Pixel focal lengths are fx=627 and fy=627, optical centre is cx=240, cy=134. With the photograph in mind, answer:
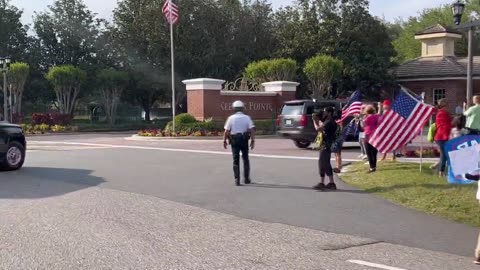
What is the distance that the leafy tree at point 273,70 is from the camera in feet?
119

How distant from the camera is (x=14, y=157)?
50.0 feet

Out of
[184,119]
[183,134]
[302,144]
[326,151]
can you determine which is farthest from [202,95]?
[326,151]

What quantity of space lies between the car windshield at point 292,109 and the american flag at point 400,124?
7.97 metres

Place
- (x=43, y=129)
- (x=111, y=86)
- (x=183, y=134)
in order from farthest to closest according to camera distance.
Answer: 1. (x=111, y=86)
2. (x=43, y=129)
3. (x=183, y=134)

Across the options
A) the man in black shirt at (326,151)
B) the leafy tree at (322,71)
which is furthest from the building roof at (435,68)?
the man in black shirt at (326,151)

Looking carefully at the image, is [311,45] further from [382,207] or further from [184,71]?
[382,207]

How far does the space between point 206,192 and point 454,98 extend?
104 ft

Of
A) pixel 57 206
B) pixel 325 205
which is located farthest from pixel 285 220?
pixel 57 206

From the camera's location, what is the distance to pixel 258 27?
156 ft

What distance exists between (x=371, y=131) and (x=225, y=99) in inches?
776

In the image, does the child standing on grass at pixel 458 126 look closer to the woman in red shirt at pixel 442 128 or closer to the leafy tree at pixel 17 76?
the woman in red shirt at pixel 442 128

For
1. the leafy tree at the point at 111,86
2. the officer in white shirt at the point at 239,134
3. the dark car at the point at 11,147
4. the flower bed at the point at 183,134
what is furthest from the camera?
the leafy tree at the point at 111,86

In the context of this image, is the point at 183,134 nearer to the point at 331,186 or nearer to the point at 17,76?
the point at 17,76

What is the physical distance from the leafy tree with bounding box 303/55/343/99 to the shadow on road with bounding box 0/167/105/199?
22525 millimetres
